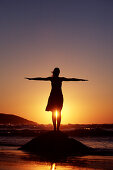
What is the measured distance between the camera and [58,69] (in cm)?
1565

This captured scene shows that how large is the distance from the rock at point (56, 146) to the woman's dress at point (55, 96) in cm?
127

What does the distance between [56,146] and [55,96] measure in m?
2.50

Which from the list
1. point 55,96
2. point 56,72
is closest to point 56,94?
point 55,96

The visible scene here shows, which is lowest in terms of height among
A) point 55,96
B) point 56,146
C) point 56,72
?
point 56,146

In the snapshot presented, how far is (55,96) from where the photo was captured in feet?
51.4

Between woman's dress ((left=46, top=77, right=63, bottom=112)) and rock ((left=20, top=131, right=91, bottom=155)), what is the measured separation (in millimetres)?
1273

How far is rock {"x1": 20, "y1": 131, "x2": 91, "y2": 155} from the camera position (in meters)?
14.3

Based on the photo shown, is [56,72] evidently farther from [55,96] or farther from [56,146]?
[56,146]

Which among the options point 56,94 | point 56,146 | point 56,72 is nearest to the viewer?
point 56,146

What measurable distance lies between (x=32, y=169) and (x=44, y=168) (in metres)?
0.40

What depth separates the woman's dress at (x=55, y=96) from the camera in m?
15.6

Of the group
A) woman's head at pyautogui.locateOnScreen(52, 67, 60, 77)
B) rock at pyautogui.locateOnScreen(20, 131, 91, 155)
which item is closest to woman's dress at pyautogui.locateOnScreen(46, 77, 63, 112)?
woman's head at pyautogui.locateOnScreen(52, 67, 60, 77)

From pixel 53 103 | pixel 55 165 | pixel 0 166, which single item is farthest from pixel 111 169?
pixel 53 103

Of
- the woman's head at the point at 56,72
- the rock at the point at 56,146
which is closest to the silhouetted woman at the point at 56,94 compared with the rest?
the woman's head at the point at 56,72
